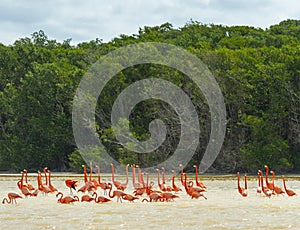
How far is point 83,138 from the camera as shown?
35.3m

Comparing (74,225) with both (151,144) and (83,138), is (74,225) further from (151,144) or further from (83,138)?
(83,138)

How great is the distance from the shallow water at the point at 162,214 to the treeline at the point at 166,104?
12300 millimetres

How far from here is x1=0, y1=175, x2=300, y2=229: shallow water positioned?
13.2m

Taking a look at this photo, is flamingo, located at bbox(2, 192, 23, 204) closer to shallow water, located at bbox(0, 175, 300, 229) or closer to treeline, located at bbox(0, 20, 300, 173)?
shallow water, located at bbox(0, 175, 300, 229)

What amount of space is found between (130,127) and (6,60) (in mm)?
10614

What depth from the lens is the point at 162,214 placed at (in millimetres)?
14945

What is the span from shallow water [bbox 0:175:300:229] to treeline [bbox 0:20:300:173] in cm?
1230

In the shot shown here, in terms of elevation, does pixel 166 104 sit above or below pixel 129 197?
above

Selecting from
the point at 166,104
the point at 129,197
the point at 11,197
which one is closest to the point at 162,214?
the point at 129,197

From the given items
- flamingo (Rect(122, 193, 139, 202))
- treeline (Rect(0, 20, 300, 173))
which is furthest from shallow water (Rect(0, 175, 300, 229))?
treeline (Rect(0, 20, 300, 173))

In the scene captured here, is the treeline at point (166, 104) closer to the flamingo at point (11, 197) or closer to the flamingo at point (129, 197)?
the flamingo at point (129, 197)

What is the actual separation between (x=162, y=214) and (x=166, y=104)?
1833 centimetres

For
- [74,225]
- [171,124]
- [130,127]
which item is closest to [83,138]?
[130,127]

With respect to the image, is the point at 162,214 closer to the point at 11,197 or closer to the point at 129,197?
the point at 129,197
